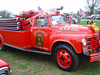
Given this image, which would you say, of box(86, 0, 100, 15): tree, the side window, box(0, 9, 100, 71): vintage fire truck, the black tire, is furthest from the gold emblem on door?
box(86, 0, 100, 15): tree

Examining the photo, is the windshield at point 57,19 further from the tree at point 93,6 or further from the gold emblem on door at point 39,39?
the tree at point 93,6

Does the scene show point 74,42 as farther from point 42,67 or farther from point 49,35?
point 42,67

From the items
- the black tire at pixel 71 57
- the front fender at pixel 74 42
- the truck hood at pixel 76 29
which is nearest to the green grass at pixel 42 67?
the black tire at pixel 71 57

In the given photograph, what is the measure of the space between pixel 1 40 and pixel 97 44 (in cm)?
492

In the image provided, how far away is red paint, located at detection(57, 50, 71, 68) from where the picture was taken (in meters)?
3.91

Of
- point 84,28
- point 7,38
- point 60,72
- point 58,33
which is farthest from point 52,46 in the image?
point 7,38

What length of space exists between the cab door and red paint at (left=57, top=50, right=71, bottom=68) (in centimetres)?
66

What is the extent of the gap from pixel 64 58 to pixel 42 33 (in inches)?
53.0

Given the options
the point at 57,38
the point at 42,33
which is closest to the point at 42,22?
the point at 42,33

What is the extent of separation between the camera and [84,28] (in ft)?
13.1

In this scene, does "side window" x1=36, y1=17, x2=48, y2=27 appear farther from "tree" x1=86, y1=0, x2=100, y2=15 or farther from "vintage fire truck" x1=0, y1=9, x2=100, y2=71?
"tree" x1=86, y1=0, x2=100, y2=15

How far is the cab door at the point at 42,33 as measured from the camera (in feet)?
14.8

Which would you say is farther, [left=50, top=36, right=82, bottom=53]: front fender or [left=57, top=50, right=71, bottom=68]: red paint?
[left=57, top=50, right=71, bottom=68]: red paint

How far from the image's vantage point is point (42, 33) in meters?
4.64
